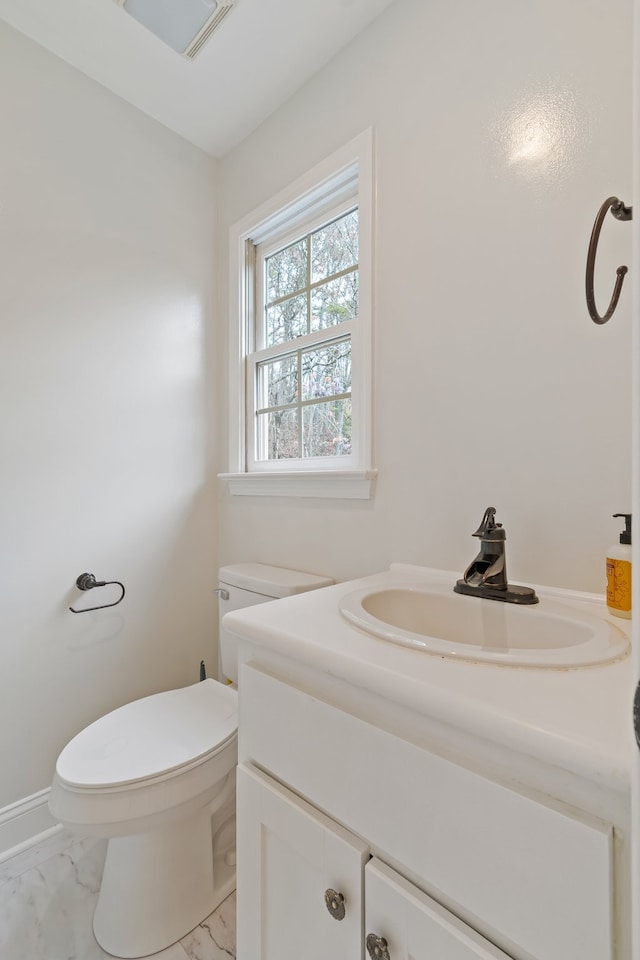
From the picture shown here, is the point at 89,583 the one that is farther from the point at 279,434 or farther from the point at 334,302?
the point at 334,302

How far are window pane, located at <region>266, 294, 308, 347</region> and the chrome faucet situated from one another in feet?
3.49

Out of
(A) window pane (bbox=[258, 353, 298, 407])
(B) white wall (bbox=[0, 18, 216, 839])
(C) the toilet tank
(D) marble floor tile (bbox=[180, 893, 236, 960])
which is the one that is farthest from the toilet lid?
(A) window pane (bbox=[258, 353, 298, 407])

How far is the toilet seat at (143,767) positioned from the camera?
0.95m

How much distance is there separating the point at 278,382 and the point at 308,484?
0.52 meters

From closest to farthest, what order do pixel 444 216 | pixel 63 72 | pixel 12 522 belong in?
pixel 444 216 < pixel 12 522 < pixel 63 72

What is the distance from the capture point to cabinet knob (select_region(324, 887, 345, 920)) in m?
0.58

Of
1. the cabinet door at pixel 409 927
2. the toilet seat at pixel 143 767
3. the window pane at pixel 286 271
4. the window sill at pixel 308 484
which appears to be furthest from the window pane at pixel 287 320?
the cabinet door at pixel 409 927

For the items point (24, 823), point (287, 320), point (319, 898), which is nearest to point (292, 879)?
point (319, 898)

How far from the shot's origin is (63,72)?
1441 millimetres

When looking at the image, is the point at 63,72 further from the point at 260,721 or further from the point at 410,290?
the point at 260,721

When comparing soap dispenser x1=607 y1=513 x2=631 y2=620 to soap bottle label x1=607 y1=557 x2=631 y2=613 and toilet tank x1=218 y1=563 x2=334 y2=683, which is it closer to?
soap bottle label x1=607 y1=557 x2=631 y2=613

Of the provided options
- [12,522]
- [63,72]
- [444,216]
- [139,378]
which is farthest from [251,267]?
[12,522]

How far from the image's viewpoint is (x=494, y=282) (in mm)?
1020

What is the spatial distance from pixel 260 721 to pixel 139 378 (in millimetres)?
1338
